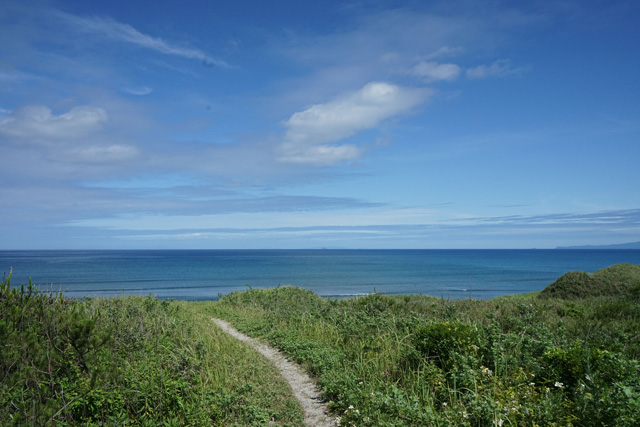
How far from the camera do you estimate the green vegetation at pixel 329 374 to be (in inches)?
201

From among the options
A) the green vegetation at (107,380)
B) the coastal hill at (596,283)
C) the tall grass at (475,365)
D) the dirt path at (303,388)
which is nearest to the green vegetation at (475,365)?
the tall grass at (475,365)

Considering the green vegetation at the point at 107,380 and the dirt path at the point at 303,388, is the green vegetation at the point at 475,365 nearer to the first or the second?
the dirt path at the point at 303,388

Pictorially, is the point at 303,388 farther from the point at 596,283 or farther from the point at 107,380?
the point at 596,283

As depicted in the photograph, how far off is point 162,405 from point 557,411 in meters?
5.50

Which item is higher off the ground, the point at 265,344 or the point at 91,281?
the point at 265,344

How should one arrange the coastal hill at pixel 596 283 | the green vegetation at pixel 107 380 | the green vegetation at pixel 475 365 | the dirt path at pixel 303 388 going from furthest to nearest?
the coastal hill at pixel 596 283 < the dirt path at pixel 303 388 < the green vegetation at pixel 107 380 < the green vegetation at pixel 475 365

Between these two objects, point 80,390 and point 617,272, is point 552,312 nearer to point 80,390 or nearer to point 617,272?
point 617,272

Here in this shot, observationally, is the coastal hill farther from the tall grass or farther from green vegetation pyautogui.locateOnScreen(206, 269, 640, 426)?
the tall grass

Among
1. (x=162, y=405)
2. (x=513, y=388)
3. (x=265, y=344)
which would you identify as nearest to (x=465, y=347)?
(x=513, y=388)

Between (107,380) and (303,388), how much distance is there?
3.57 metres

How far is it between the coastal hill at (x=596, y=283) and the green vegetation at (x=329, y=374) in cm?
754

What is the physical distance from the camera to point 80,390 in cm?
559

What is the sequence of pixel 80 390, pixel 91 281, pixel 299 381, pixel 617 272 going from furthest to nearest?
pixel 91 281
pixel 617 272
pixel 299 381
pixel 80 390

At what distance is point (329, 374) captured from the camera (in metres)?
7.71
